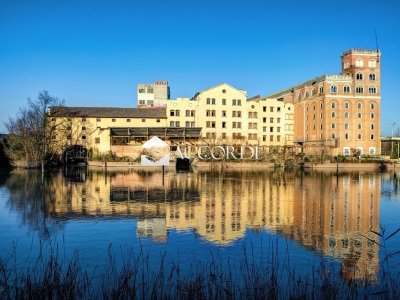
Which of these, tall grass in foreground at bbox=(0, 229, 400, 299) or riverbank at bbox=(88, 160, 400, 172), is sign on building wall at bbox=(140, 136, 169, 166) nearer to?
riverbank at bbox=(88, 160, 400, 172)

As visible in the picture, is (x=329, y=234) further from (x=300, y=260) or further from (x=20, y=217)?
(x=20, y=217)

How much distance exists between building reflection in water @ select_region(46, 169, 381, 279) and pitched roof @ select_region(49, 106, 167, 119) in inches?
1542

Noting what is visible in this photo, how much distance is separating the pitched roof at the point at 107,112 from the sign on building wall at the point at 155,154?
12127 mm

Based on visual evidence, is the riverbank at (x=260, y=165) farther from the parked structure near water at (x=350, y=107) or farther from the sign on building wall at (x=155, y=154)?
the parked structure near water at (x=350, y=107)

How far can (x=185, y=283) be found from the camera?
9.03 meters

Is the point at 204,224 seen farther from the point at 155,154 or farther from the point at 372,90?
the point at 372,90

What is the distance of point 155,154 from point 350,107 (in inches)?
1444

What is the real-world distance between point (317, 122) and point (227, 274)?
219ft

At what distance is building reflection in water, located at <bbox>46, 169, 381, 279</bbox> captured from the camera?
561 inches

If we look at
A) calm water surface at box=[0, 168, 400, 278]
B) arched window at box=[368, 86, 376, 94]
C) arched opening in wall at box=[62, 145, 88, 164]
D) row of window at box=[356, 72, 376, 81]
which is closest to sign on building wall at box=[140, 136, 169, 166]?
arched opening in wall at box=[62, 145, 88, 164]

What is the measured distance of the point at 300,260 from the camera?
12008 mm

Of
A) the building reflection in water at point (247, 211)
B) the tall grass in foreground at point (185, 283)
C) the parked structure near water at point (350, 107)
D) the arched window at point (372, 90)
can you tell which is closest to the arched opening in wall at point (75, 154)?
the building reflection in water at point (247, 211)

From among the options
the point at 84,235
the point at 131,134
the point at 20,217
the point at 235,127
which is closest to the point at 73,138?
the point at 131,134

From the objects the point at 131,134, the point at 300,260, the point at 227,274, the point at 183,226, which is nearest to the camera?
the point at 227,274
